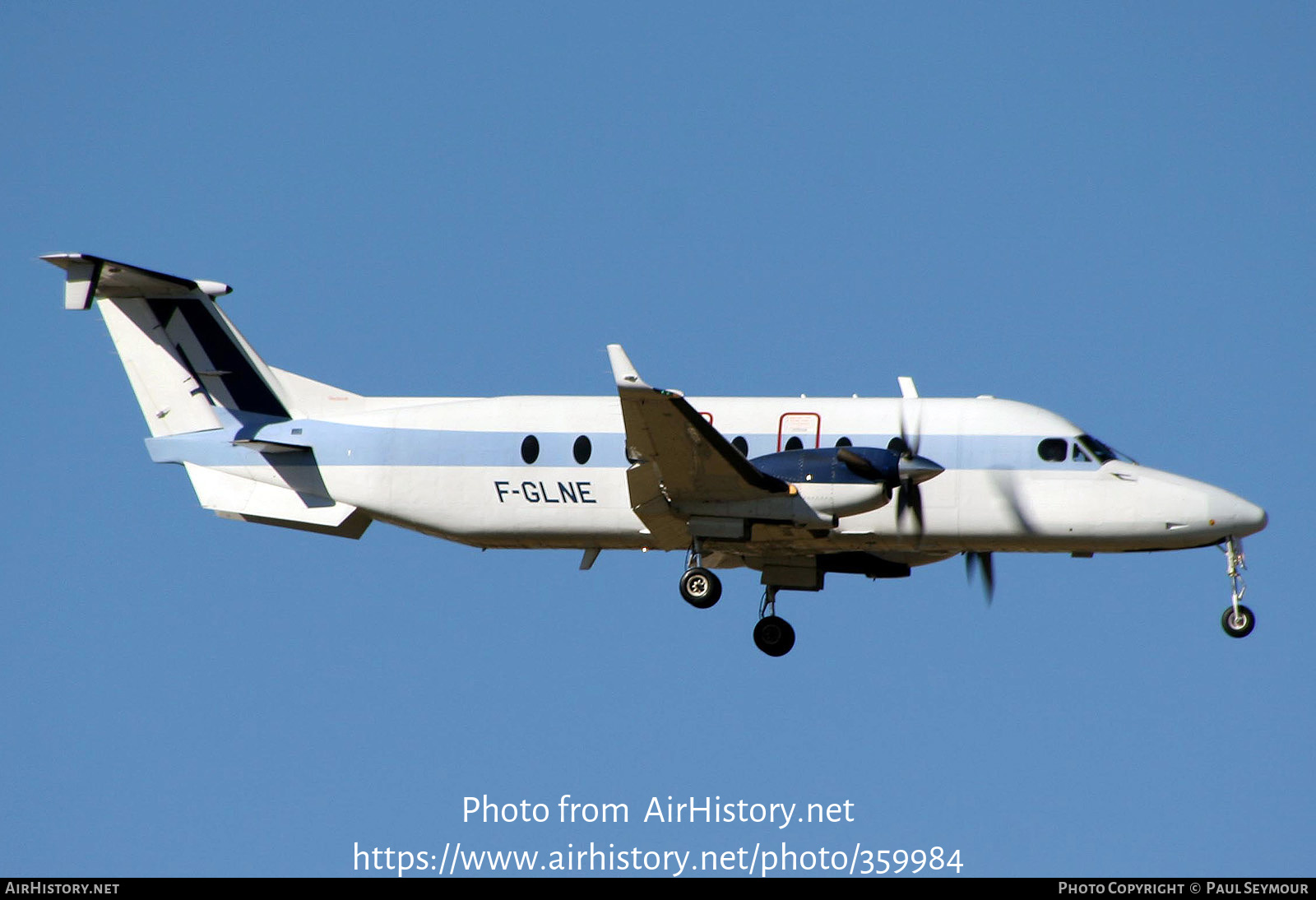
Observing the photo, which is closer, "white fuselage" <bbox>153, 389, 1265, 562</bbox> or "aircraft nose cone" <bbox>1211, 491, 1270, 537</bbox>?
"aircraft nose cone" <bbox>1211, 491, 1270, 537</bbox>

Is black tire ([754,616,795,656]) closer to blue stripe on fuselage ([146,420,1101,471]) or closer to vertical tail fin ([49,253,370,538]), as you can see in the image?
blue stripe on fuselage ([146,420,1101,471])

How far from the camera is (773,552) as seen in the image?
26.2 m

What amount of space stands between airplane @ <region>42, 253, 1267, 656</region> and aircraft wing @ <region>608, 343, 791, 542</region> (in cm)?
4

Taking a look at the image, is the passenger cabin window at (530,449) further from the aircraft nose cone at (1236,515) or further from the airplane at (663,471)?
the aircraft nose cone at (1236,515)

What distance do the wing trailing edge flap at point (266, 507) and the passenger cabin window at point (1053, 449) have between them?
10.4m

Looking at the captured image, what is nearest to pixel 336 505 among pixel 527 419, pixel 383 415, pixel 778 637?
pixel 383 415

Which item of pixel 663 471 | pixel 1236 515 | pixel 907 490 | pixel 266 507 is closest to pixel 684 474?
pixel 663 471

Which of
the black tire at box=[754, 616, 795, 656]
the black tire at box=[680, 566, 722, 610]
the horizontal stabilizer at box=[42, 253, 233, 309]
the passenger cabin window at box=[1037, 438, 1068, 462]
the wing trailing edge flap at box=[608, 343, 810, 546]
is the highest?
the horizontal stabilizer at box=[42, 253, 233, 309]

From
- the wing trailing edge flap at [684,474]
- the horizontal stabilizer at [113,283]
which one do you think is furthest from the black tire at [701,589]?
the horizontal stabilizer at [113,283]

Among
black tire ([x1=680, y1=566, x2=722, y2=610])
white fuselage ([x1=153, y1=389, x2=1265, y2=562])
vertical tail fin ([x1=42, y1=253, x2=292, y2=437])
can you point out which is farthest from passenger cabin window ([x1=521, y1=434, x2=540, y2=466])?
vertical tail fin ([x1=42, y1=253, x2=292, y2=437])

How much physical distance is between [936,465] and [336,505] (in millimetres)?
9324

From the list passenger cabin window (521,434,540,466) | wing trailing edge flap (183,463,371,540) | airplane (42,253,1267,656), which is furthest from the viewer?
wing trailing edge flap (183,463,371,540)

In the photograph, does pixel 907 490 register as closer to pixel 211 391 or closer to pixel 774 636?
pixel 774 636

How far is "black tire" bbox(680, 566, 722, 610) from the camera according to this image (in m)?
24.4
